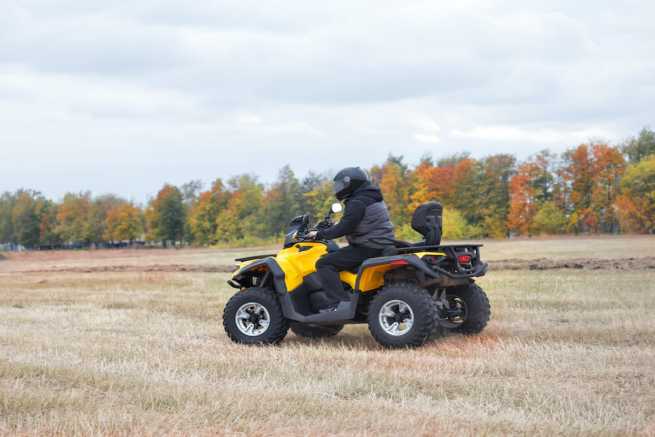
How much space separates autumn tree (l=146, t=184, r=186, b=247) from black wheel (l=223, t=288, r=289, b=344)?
9165 centimetres

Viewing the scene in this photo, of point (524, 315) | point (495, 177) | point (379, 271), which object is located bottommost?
point (524, 315)

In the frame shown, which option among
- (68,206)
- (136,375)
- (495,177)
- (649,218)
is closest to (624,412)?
(136,375)

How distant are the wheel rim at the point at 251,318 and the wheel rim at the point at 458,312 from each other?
7.98ft

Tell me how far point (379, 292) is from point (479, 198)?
67.2m

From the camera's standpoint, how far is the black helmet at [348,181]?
10039 mm

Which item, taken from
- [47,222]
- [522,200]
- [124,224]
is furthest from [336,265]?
[47,222]

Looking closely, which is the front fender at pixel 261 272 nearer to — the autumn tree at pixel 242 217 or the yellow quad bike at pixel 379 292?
the yellow quad bike at pixel 379 292

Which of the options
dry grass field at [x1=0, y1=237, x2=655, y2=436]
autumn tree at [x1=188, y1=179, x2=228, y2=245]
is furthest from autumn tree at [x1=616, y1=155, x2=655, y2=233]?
dry grass field at [x1=0, y1=237, x2=655, y2=436]

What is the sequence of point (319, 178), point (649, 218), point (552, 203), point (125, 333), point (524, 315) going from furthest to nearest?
point (319, 178) < point (552, 203) < point (649, 218) < point (524, 315) < point (125, 333)

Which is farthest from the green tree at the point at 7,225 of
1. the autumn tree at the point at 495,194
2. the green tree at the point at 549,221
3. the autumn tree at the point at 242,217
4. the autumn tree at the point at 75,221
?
the green tree at the point at 549,221

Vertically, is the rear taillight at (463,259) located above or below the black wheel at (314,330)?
above

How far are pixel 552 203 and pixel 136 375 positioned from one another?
219 ft

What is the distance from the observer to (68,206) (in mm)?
117688

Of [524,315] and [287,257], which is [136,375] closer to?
[287,257]
